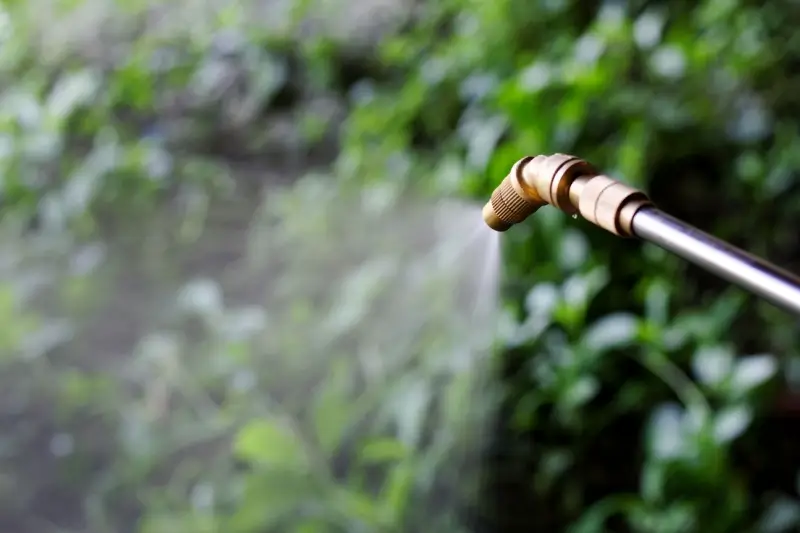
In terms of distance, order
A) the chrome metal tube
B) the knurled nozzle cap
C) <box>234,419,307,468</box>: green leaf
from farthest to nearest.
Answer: <box>234,419,307,468</box>: green leaf, the knurled nozzle cap, the chrome metal tube

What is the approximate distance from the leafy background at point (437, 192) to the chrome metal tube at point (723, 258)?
1.86 feet

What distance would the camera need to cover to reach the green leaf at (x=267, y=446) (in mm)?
831

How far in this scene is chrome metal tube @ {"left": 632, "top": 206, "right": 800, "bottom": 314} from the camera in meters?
0.31

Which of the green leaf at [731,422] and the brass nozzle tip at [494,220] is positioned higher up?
the brass nozzle tip at [494,220]

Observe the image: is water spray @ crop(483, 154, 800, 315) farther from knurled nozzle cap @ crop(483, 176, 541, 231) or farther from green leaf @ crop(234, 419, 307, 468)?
green leaf @ crop(234, 419, 307, 468)

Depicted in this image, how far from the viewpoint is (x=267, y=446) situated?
83 centimetres

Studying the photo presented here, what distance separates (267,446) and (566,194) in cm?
54

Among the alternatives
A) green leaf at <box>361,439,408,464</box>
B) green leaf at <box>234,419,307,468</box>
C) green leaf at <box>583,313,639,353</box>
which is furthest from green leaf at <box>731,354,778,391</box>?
green leaf at <box>234,419,307,468</box>

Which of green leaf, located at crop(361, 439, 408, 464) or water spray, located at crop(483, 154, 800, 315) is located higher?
green leaf, located at crop(361, 439, 408, 464)

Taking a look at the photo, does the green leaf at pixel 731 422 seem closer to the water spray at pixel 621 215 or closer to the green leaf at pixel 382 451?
the green leaf at pixel 382 451

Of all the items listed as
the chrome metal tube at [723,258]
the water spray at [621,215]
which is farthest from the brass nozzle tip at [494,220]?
the chrome metal tube at [723,258]

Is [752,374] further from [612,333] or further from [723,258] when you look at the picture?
[723,258]

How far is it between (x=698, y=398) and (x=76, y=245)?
2.44ft

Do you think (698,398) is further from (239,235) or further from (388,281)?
(239,235)
